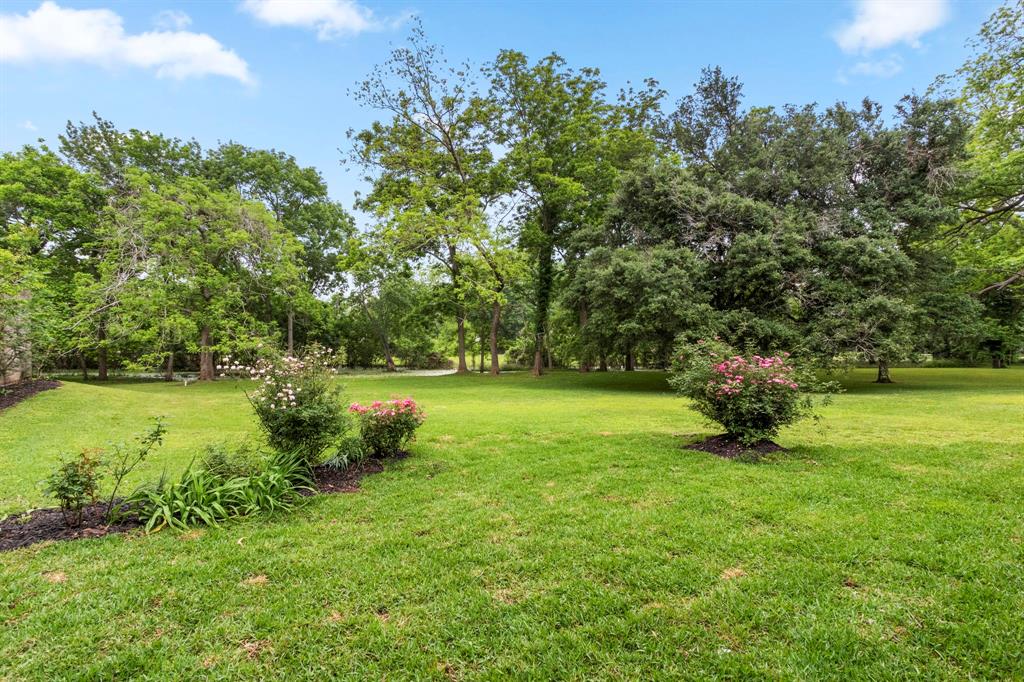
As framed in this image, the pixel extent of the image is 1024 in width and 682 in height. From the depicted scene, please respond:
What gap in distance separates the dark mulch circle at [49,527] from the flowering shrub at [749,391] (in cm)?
646

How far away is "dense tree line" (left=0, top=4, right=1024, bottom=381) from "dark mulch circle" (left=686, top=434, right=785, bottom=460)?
6.23 metres

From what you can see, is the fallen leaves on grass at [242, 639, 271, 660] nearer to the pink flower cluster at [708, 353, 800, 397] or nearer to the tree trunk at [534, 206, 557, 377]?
the pink flower cluster at [708, 353, 800, 397]

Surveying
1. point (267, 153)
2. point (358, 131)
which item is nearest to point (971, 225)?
point (358, 131)

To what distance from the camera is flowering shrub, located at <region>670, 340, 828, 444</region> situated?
5.77m

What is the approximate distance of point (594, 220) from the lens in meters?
20.1

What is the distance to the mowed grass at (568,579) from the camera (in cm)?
212

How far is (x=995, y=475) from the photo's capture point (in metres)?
4.81

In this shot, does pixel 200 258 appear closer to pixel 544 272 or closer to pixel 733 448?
pixel 544 272

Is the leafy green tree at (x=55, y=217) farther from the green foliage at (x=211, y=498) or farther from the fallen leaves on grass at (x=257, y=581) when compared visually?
the fallen leaves on grass at (x=257, y=581)

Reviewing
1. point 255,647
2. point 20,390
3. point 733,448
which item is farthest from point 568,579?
point 20,390

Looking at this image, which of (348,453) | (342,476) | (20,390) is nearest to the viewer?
(342,476)

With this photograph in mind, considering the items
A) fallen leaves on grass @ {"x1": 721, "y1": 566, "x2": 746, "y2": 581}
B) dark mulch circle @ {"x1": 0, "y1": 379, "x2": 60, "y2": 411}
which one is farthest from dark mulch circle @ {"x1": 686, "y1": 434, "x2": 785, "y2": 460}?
dark mulch circle @ {"x1": 0, "y1": 379, "x2": 60, "y2": 411}

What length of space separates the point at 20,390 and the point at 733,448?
1657cm

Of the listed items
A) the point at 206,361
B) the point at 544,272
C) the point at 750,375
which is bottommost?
the point at 206,361
